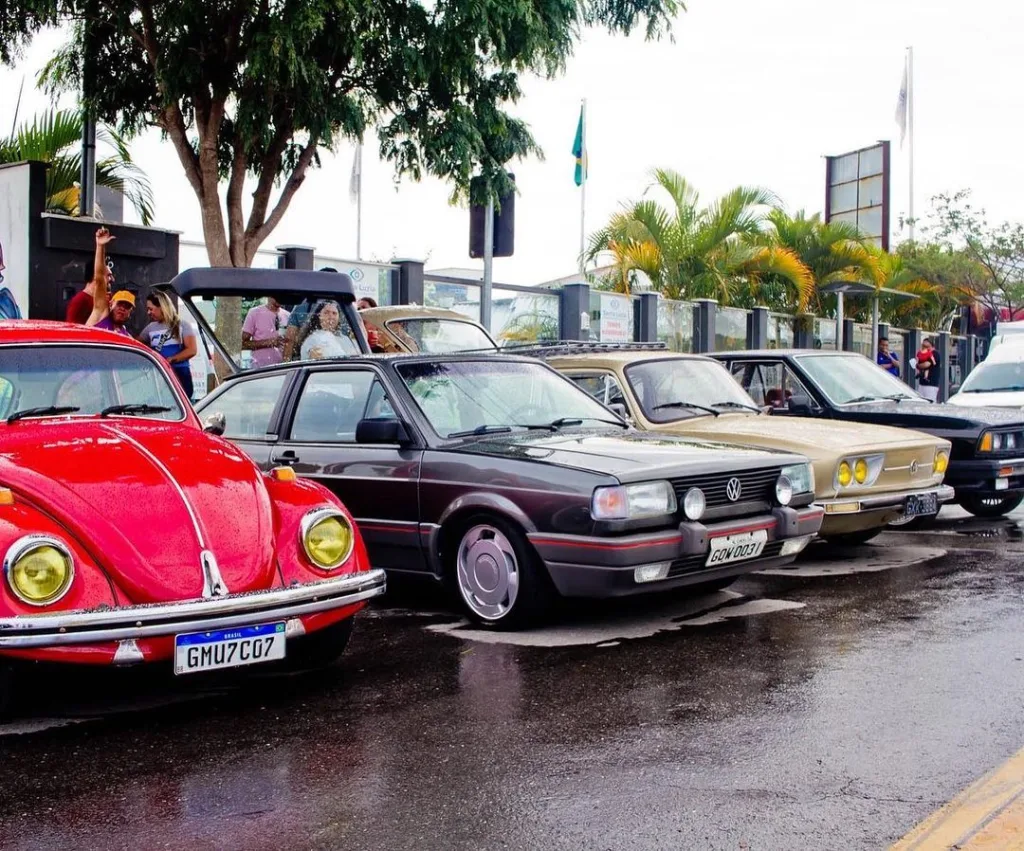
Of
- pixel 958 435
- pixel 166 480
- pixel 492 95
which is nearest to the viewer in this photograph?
pixel 166 480

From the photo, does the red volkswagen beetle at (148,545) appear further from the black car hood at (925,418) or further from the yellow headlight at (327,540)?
the black car hood at (925,418)

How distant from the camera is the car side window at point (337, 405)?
7.33m

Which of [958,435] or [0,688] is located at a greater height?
[958,435]

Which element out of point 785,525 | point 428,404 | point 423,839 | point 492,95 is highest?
point 492,95

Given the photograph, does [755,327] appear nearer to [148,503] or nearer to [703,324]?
[703,324]

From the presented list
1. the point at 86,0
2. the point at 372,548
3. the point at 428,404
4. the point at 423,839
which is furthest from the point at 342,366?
the point at 86,0

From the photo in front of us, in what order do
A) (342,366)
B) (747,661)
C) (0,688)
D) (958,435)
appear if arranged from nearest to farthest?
(0,688), (747,661), (342,366), (958,435)

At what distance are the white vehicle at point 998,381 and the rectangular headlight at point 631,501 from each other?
31.8 feet

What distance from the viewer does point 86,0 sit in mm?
12938

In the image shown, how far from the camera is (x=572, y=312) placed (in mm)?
20969

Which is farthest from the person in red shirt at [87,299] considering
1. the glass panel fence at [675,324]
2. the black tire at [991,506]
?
the glass panel fence at [675,324]

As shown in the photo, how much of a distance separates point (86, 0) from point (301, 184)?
10.0 feet

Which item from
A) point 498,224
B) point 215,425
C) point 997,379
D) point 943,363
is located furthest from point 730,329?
point 215,425

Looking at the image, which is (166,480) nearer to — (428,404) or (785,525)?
(428,404)
